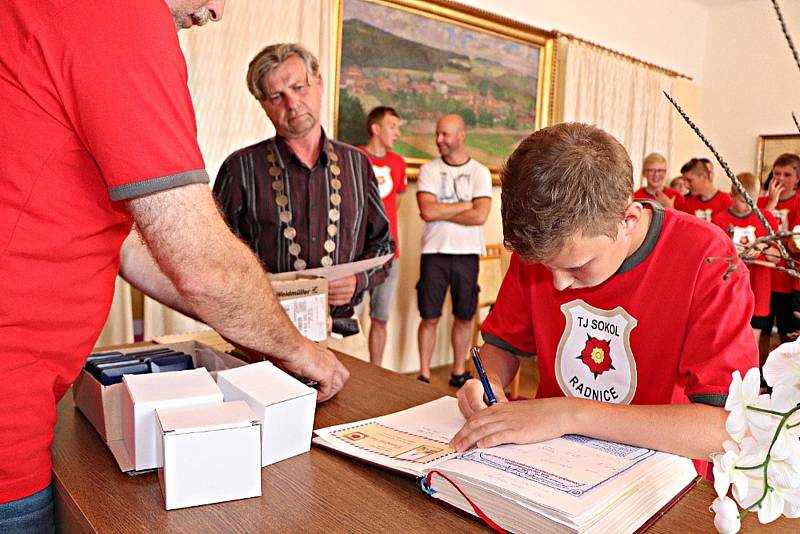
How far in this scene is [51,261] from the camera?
976 millimetres

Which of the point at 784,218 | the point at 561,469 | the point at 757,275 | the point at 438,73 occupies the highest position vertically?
A: the point at 438,73

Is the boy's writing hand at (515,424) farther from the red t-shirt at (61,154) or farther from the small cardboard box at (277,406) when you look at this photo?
the red t-shirt at (61,154)

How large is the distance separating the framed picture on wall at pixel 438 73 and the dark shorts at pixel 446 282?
83 cm

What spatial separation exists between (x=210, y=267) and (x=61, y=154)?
0.89ft

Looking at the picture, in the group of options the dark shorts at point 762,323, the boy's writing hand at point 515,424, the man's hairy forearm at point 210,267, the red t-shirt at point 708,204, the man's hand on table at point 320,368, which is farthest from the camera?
the red t-shirt at point 708,204

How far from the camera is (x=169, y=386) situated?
1116mm

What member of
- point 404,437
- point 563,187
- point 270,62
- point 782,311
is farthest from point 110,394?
point 782,311

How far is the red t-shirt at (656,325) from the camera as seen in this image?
125 centimetres

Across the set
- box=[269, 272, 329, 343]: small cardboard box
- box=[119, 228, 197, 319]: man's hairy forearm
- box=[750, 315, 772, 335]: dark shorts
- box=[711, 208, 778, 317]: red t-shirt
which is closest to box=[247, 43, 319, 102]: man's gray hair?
box=[269, 272, 329, 343]: small cardboard box

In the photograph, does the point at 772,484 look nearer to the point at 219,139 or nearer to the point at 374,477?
the point at 374,477

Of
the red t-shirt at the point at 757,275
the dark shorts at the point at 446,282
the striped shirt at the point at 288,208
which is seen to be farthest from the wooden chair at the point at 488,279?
the striped shirt at the point at 288,208

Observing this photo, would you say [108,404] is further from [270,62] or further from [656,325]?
[270,62]

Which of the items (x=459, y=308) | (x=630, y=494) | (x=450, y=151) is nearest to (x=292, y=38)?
(x=450, y=151)

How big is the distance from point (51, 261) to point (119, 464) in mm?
360
